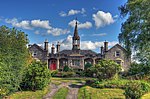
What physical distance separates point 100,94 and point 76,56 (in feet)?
120

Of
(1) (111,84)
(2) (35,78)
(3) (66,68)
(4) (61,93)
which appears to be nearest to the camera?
(4) (61,93)

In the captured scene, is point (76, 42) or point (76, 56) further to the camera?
point (76, 42)

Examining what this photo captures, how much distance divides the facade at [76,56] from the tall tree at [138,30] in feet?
74.4

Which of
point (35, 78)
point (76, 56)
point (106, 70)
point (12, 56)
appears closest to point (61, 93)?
point (35, 78)

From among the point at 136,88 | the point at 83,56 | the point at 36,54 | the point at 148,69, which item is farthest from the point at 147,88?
the point at 36,54

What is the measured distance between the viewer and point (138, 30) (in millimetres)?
40281

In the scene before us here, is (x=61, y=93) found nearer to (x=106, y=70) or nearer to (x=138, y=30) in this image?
(x=106, y=70)

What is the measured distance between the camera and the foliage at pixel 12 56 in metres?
27.6

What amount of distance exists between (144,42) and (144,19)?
10.9 feet

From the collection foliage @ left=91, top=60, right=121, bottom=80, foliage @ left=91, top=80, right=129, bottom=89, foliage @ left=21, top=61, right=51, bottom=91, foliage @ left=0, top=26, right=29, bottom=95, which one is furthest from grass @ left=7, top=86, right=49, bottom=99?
foliage @ left=91, top=60, right=121, bottom=80

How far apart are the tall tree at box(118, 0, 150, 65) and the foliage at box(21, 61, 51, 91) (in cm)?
1458

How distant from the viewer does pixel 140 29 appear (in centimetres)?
4009

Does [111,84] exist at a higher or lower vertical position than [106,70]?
lower

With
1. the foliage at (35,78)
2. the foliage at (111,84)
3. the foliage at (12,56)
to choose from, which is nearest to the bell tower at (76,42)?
the foliage at (111,84)
